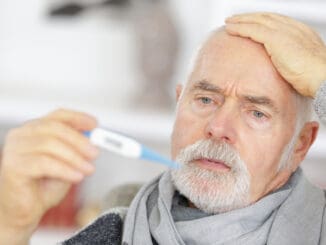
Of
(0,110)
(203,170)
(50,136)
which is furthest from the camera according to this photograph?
(0,110)

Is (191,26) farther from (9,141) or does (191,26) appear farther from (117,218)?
(9,141)

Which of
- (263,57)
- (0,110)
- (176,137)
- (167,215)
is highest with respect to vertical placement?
(263,57)

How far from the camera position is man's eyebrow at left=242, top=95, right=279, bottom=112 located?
125cm

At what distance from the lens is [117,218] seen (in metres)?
1.30

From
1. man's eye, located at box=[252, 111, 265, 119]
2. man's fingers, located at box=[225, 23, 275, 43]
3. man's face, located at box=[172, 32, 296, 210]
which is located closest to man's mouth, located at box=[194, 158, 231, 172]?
man's face, located at box=[172, 32, 296, 210]

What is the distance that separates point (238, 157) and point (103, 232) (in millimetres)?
274

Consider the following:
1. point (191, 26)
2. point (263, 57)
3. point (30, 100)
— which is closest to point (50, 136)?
point (263, 57)

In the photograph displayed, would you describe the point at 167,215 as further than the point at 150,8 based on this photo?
No

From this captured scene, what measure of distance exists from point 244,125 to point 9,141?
1.39 ft

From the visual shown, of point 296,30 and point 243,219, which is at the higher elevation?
point 296,30

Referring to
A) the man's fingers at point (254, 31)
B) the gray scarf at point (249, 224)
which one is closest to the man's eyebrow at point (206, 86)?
the man's fingers at point (254, 31)

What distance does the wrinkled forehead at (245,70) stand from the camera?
4.10 feet

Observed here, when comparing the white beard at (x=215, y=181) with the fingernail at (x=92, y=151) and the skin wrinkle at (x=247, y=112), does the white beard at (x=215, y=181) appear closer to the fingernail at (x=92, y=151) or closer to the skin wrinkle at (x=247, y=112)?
the skin wrinkle at (x=247, y=112)

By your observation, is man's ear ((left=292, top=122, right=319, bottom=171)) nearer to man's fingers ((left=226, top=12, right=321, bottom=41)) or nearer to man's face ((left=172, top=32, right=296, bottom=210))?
man's face ((left=172, top=32, right=296, bottom=210))
